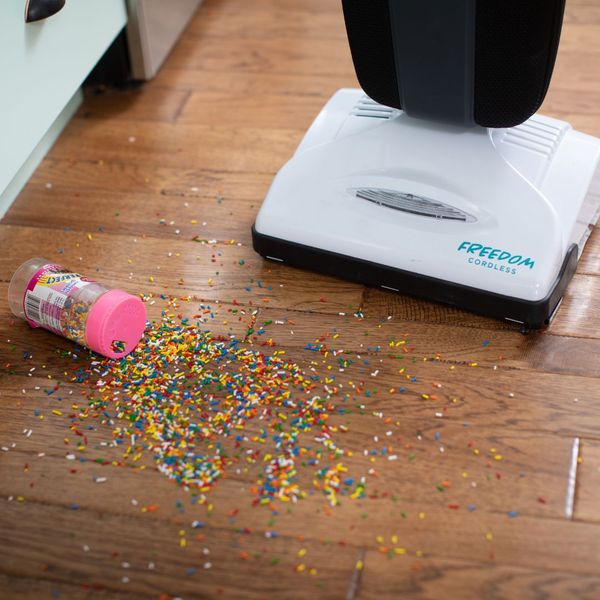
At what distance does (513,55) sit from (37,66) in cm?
77

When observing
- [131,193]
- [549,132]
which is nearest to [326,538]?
[549,132]

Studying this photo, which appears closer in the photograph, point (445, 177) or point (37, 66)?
point (445, 177)

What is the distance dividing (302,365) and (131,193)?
1.80 feet

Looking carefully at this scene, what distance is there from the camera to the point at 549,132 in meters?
1.37

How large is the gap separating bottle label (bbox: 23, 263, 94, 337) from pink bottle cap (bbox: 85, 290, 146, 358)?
0.04m

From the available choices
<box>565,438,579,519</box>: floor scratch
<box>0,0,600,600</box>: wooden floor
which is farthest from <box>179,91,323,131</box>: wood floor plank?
<box>565,438,579,519</box>: floor scratch

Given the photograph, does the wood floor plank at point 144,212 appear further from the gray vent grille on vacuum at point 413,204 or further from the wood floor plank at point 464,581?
the wood floor plank at point 464,581

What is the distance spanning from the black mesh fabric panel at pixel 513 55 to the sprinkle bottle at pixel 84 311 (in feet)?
1.85

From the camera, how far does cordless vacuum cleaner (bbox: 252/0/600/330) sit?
1188 mm

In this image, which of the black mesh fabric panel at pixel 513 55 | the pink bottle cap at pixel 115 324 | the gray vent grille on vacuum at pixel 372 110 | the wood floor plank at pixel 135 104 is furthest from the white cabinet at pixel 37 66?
the black mesh fabric panel at pixel 513 55

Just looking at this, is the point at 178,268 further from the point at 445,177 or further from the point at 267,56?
the point at 267,56

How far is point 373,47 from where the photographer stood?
1.25 meters

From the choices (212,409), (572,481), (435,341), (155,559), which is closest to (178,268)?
(212,409)

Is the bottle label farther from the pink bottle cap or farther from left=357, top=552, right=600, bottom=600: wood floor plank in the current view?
left=357, top=552, right=600, bottom=600: wood floor plank
